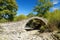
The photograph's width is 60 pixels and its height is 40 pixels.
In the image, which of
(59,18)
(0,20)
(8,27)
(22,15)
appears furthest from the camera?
(22,15)

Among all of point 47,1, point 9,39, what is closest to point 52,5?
point 47,1

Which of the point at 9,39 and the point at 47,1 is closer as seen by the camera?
the point at 9,39

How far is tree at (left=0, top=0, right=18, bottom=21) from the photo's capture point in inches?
1246

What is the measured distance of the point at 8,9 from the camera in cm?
3303

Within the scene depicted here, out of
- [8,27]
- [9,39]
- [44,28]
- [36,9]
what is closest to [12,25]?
[8,27]

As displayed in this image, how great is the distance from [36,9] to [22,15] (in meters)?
10.1

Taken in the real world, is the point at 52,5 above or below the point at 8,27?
above

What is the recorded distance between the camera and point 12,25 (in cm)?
2389

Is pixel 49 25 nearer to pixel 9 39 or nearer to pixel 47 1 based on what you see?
pixel 9 39

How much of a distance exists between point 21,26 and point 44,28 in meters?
4.41

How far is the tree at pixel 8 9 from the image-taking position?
104ft

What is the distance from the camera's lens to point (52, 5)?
3262 cm

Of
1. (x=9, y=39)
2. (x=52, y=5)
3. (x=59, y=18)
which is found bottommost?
(x=9, y=39)

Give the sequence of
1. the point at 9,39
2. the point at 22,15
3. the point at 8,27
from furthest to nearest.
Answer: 1. the point at 22,15
2. the point at 8,27
3. the point at 9,39
